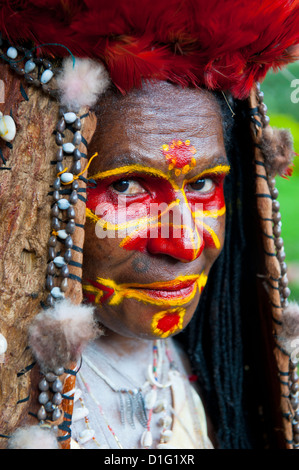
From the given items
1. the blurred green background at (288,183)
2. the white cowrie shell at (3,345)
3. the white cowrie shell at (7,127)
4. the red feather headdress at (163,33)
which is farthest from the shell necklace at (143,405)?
the blurred green background at (288,183)

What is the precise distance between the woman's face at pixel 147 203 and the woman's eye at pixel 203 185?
1.2 inches

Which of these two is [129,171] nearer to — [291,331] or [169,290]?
[169,290]

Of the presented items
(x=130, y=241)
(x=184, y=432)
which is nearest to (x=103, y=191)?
(x=130, y=241)

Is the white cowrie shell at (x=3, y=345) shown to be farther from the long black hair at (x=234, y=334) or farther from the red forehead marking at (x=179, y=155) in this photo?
the long black hair at (x=234, y=334)

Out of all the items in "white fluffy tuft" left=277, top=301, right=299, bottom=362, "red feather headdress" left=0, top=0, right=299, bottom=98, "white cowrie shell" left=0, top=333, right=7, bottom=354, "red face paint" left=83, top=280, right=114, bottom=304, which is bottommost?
"white cowrie shell" left=0, top=333, right=7, bottom=354

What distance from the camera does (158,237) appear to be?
4.56 ft

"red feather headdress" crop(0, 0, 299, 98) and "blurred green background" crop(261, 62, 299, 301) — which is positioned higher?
"blurred green background" crop(261, 62, 299, 301)

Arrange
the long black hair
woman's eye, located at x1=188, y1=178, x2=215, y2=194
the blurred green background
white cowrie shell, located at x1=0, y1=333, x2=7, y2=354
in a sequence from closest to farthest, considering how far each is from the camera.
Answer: white cowrie shell, located at x1=0, y1=333, x2=7, y2=354 < woman's eye, located at x1=188, y1=178, x2=215, y2=194 < the long black hair < the blurred green background

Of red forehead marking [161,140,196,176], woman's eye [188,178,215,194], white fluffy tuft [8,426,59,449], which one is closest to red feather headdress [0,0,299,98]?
red forehead marking [161,140,196,176]

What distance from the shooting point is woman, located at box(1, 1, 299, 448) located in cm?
122

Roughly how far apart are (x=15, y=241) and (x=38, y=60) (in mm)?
450

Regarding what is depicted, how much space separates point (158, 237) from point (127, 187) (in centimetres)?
17

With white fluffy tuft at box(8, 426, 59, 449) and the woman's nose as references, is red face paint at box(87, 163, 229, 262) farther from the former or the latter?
white fluffy tuft at box(8, 426, 59, 449)

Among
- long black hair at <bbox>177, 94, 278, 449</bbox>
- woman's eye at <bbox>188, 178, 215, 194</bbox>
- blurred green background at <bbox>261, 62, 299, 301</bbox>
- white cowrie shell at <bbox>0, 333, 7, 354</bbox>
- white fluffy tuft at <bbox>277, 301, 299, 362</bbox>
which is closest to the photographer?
white cowrie shell at <bbox>0, 333, 7, 354</bbox>
